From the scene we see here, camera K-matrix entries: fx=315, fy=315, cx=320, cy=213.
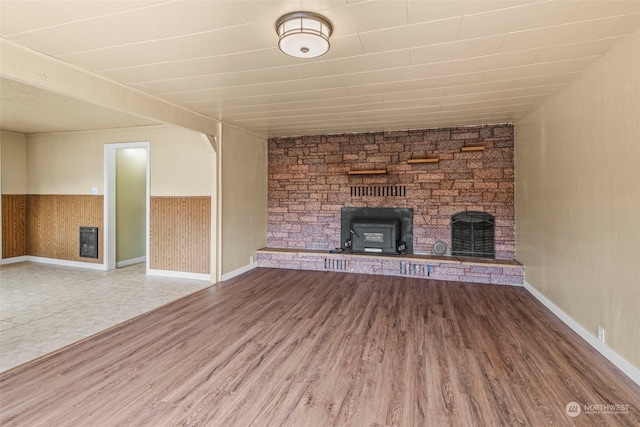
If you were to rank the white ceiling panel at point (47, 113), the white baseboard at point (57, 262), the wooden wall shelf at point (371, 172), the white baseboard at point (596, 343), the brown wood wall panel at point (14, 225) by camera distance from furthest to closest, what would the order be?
the brown wood wall panel at point (14, 225) → the white baseboard at point (57, 262) → the wooden wall shelf at point (371, 172) → the white ceiling panel at point (47, 113) → the white baseboard at point (596, 343)

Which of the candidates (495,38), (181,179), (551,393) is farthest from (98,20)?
(551,393)

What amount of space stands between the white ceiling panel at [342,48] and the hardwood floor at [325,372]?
2.41 metres

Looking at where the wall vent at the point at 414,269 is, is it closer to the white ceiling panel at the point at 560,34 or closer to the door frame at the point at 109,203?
the white ceiling panel at the point at 560,34

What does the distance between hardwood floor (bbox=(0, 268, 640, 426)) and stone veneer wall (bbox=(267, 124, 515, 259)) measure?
1.85 m

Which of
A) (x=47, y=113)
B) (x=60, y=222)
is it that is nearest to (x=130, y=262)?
(x=60, y=222)

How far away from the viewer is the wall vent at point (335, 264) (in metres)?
5.51

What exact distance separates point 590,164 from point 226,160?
14.6ft

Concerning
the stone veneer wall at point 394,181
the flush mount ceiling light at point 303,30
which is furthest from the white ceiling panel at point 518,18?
the stone veneer wall at point 394,181

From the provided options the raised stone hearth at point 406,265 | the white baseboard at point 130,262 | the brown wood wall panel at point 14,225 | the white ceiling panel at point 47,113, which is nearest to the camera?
the white ceiling panel at point 47,113

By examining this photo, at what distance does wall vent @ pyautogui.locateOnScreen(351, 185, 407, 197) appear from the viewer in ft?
17.9

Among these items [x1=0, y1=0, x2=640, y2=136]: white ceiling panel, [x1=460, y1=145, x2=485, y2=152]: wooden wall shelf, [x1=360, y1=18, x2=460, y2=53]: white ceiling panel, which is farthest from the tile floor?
[x1=460, y1=145, x2=485, y2=152]: wooden wall shelf

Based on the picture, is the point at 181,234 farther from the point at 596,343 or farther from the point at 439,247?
the point at 596,343

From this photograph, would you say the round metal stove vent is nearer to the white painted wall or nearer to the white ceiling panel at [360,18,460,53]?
the white painted wall

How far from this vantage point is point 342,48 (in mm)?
2416
